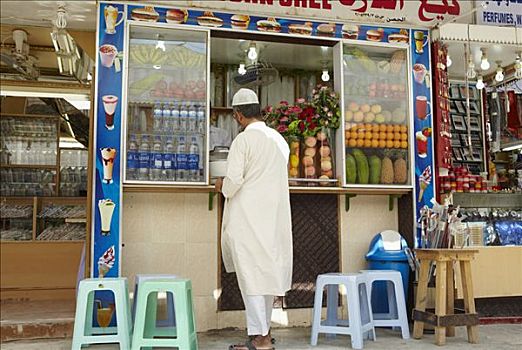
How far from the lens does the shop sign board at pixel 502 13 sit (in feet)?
16.9

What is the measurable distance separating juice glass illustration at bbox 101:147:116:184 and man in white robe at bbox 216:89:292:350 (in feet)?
3.61

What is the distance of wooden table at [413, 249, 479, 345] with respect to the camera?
3760mm

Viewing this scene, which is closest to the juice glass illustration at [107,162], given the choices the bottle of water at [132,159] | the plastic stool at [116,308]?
the bottle of water at [132,159]

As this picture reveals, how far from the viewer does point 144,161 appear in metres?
4.34

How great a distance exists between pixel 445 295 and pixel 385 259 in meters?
0.75

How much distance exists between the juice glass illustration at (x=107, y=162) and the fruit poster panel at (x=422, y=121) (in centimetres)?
259

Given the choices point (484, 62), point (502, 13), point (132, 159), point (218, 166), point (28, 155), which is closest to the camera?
point (132, 159)

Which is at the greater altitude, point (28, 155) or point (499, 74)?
point (499, 74)

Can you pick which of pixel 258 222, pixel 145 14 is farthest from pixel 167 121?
pixel 258 222

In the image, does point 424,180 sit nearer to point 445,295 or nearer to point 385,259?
point 385,259

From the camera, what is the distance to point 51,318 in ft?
13.6

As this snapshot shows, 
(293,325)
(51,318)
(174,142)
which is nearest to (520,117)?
(293,325)

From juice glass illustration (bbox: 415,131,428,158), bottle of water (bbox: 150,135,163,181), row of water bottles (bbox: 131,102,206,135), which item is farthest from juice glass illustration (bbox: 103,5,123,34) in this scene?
juice glass illustration (bbox: 415,131,428,158)

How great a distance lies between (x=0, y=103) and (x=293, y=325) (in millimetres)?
4830
